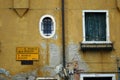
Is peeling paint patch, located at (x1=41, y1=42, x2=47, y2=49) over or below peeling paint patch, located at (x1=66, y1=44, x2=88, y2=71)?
over

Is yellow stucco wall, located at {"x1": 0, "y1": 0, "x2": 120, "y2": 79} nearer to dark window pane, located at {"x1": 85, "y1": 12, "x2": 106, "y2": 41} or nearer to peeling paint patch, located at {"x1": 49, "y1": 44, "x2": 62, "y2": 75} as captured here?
peeling paint patch, located at {"x1": 49, "y1": 44, "x2": 62, "y2": 75}

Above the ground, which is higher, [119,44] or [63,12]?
[63,12]

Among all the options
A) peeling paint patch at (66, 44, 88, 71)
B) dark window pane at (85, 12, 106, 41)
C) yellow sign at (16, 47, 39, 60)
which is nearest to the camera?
yellow sign at (16, 47, 39, 60)

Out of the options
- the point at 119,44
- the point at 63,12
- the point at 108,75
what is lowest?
the point at 108,75

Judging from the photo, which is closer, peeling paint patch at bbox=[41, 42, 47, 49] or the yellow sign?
the yellow sign

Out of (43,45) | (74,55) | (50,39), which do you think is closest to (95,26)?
(74,55)

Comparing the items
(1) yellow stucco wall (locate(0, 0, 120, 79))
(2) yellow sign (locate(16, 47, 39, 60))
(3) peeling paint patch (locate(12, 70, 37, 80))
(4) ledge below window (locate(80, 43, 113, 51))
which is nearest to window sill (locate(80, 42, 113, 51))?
(4) ledge below window (locate(80, 43, 113, 51))

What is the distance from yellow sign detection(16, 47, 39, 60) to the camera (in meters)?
14.8

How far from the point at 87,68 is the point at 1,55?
3.23 metres

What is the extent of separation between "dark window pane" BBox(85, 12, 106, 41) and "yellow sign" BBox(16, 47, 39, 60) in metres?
2.04

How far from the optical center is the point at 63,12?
1515cm

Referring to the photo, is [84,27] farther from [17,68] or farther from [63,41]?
[17,68]

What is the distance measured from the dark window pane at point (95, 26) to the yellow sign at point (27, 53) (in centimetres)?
204

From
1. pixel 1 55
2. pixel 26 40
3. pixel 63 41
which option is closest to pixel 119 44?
pixel 63 41
